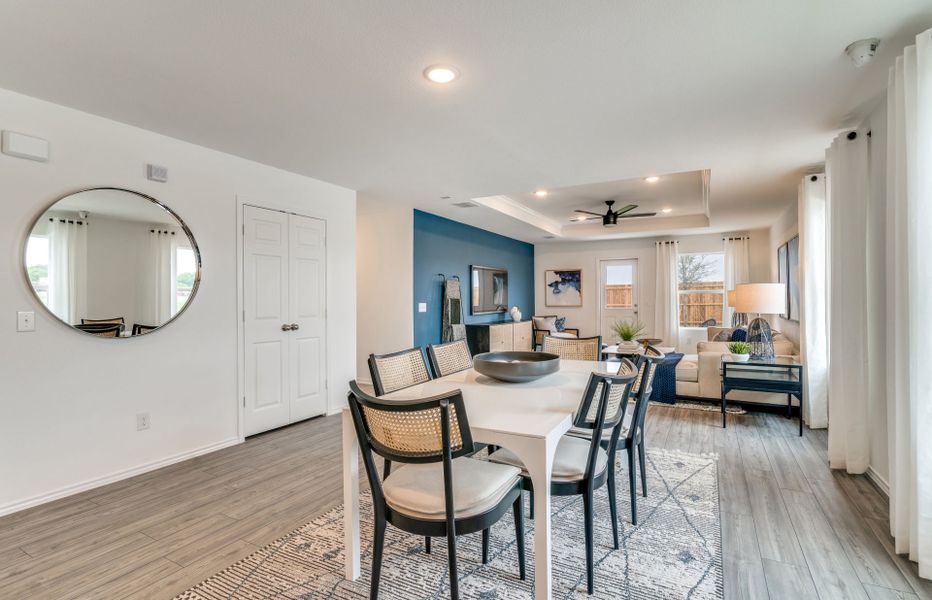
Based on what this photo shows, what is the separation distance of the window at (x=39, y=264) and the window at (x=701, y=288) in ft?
29.0

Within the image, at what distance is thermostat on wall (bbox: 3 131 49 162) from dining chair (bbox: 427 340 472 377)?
2566mm

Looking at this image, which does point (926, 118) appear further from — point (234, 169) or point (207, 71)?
point (234, 169)

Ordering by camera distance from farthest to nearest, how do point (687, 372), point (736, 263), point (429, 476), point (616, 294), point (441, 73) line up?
point (616, 294)
point (736, 263)
point (687, 372)
point (441, 73)
point (429, 476)

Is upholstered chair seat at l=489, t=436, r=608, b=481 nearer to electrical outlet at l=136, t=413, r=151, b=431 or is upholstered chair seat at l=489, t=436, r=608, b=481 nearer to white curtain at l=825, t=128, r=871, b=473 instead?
white curtain at l=825, t=128, r=871, b=473

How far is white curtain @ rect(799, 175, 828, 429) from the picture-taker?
12.9ft

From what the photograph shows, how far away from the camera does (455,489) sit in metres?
1.66

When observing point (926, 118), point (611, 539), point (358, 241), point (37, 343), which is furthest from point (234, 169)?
point (926, 118)

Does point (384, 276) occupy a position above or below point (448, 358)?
above

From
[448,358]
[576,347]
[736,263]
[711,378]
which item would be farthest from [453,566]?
[736,263]

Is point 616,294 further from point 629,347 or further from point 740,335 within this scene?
point 629,347

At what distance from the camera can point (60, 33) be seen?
2.03 m

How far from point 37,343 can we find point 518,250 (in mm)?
7468

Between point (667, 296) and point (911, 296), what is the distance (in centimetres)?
683

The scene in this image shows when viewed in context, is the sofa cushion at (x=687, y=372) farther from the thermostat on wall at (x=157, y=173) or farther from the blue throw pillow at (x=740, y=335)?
the thermostat on wall at (x=157, y=173)
